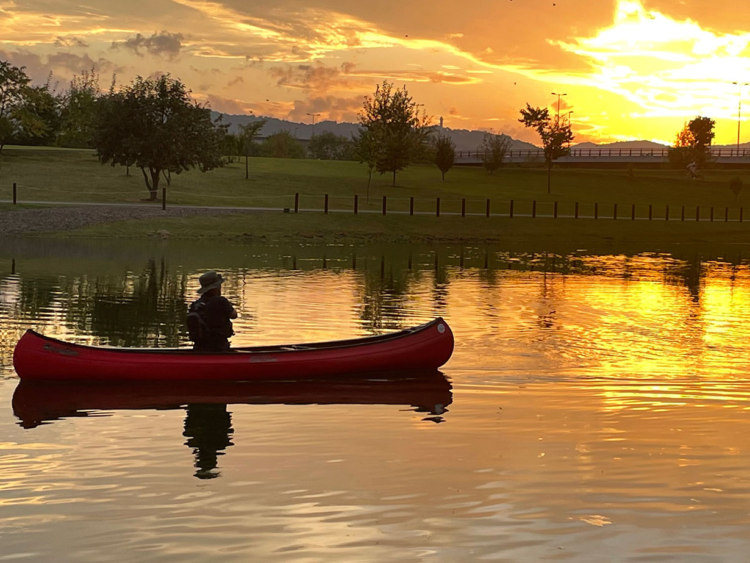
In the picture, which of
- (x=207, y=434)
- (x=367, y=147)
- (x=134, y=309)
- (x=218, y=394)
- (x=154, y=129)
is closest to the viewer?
(x=207, y=434)

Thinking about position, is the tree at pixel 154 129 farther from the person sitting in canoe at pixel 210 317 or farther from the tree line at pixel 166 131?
the person sitting in canoe at pixel 210 317

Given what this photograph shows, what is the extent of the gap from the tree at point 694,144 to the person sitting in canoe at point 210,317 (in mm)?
135456

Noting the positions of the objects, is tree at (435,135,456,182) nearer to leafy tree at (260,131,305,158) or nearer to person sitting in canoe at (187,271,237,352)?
leafy tree at (260,131,305,158)

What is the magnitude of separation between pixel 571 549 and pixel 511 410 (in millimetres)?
5732

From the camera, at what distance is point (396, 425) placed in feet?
44.5

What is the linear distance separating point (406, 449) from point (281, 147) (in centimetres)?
14590

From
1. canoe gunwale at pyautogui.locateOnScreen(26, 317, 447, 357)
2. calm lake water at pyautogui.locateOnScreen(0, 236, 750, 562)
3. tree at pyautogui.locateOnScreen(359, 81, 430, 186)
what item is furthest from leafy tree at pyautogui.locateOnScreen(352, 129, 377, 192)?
canoe gunwale at pyautogui.locateOnScreen(26, 317, 447, 357)

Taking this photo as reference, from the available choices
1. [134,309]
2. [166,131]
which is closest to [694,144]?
[166,131]

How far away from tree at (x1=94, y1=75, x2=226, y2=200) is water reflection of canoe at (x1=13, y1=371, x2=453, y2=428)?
48945mm

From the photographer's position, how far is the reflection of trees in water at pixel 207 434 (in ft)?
36.9

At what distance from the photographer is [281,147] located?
155750mm

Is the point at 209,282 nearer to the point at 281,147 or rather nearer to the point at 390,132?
the point at 390,132

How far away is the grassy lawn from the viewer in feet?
182

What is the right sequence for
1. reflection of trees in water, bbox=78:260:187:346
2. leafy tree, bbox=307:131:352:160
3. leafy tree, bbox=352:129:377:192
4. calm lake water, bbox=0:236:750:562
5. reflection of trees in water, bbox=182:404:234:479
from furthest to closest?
leafy tree, bbox=307:131:352:160, leafy tree, bbox=352:129:377:192, reflection of trees in water, bbox=78:260:187:346, reflection of trees in water, bbox=182:404:234:479, calm lake water, bbox=0:236:750:562
